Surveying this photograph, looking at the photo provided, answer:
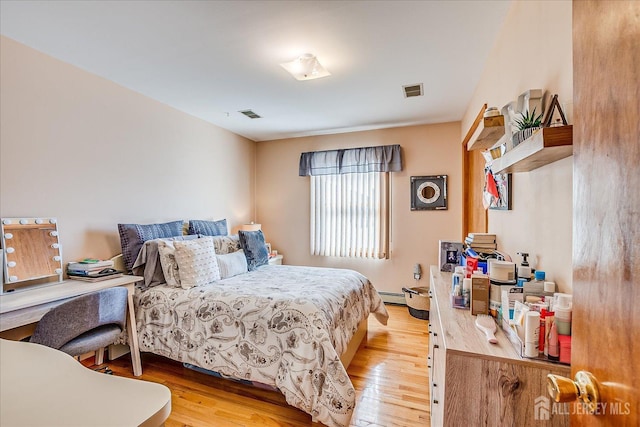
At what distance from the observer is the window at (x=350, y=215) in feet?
13.5

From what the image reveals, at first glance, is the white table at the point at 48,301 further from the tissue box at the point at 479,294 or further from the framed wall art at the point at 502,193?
the framed wall art at the point at 502,193

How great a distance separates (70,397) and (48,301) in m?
1.62

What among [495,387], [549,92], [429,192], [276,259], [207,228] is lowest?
[276,259]

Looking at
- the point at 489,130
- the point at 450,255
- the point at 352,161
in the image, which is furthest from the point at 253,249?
the point at 489,130

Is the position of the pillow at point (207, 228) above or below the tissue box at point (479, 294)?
above

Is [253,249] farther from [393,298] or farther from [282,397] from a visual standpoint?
[393,298]

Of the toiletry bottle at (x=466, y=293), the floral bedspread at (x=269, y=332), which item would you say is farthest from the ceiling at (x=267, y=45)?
the floral bedspread at (x=269, y=332)

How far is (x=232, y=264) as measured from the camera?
9.40ft

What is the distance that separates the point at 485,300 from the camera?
1246mm

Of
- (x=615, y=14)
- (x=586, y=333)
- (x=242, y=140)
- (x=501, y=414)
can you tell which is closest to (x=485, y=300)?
(x=501, y=414)

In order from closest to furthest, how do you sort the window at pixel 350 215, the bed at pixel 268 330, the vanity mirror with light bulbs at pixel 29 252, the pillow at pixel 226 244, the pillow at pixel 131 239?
the bed at pixel 268 330
the vanity mirror with light bulbs at pixel 29 252
the pillow at pixel 131 239
the pillow at pixel 226 244
the window at pixel 350 215

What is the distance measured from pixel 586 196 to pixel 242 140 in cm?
445

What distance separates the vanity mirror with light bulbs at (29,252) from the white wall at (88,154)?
0.31 feet

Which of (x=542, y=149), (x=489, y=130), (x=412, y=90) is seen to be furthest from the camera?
(x=412, y=90)
